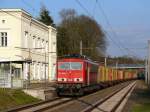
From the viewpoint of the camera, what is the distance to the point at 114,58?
166m

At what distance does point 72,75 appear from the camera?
127 ft

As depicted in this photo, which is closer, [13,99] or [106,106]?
[106,106]

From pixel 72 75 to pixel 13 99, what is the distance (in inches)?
329

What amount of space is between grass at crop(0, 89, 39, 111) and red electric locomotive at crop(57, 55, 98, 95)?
468cm

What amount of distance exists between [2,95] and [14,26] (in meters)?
30.8

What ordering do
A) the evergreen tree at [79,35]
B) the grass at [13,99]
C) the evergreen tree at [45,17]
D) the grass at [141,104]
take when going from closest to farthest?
the grass at [141,104] < the grass at [13,99] < the evergreen tree at [79,35] < the evergreen tree at [45,17]

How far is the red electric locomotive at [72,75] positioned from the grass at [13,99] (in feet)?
15.3

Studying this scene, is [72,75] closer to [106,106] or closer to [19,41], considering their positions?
[106,106]

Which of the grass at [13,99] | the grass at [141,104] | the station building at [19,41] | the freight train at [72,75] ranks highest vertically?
the station building at [19,41]

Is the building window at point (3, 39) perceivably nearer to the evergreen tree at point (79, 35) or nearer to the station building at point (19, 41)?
the station building at point (19, 41)

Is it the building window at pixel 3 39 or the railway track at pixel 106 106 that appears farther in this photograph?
the building window at pixel 3 39

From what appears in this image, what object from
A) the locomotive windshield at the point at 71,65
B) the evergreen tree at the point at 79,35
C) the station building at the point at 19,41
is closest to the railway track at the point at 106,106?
the locomotive windshield at the point at 71,65

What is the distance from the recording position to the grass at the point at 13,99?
28866 mm

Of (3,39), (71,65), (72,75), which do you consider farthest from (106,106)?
(3,39)
